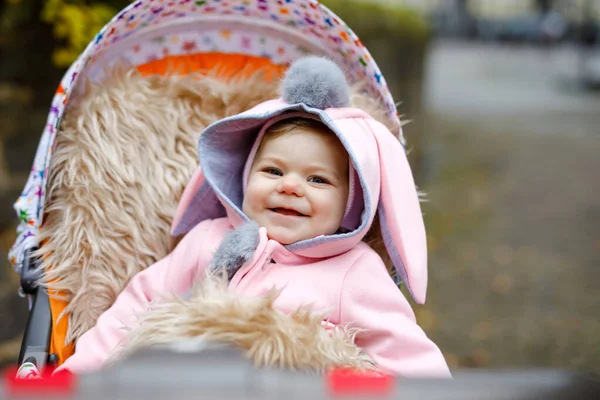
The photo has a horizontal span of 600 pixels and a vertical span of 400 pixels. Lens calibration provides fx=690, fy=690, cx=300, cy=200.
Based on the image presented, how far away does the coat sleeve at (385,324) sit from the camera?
158 cm

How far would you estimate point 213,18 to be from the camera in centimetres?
223

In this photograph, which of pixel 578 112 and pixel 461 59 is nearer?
pixel 578 112

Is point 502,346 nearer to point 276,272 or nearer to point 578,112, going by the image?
point 276,272

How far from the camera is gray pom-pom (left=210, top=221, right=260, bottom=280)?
1.74 metres

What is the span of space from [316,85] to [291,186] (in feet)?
0.94

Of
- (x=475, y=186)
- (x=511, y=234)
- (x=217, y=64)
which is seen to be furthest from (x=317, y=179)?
(x=475, y=186)

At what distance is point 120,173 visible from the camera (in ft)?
6.52

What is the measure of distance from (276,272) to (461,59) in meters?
14.8

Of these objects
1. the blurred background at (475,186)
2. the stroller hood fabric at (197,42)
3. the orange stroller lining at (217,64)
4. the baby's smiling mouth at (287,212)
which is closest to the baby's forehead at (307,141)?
the baby's smiling mouth at (287,212)

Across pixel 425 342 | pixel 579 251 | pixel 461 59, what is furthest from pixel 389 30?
pixel 461 59

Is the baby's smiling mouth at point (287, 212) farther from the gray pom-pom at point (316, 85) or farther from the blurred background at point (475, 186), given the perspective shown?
the blurred background at point (475, 186)

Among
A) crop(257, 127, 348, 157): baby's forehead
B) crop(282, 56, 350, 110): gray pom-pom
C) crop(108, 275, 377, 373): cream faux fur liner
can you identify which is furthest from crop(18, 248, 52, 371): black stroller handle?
crop(282, 56, 350, 110): gray pom-pom

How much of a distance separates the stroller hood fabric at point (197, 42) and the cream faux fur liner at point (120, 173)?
0.06 m

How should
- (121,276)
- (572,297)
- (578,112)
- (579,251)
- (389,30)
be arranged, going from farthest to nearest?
(578,112)
(389,30)
(579,251)
(572,297)
(121,276)
